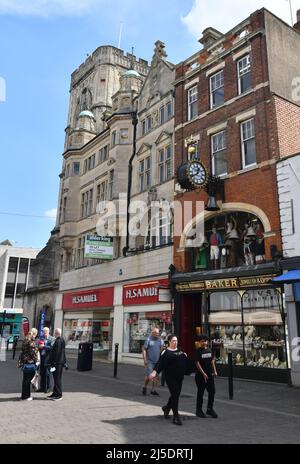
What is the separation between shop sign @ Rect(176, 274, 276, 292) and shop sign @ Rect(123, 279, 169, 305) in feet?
4.04

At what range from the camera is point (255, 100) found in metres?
16.4

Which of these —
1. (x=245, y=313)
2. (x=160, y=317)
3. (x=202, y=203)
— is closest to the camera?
(x=245, y=313)

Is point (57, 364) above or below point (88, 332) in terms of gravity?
below

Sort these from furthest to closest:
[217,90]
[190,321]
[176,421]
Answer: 1. [217,90]
2. [190,321]
3. [176,421]

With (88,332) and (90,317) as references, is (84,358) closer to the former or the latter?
(90,317)

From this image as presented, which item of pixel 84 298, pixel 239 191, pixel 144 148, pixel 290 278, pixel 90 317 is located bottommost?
pixel 90 317

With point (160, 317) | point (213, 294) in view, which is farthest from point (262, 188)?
point (160, 317)

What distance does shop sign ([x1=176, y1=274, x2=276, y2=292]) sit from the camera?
14398mm

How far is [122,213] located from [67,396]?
14331 millimetres

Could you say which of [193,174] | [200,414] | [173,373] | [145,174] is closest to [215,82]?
[193,174]

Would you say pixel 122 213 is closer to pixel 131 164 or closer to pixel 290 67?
pixel 131 164

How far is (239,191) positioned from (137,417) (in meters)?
10.7

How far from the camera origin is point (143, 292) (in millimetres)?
20375

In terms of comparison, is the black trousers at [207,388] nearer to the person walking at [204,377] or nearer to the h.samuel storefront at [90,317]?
the person walking at [204,377]
